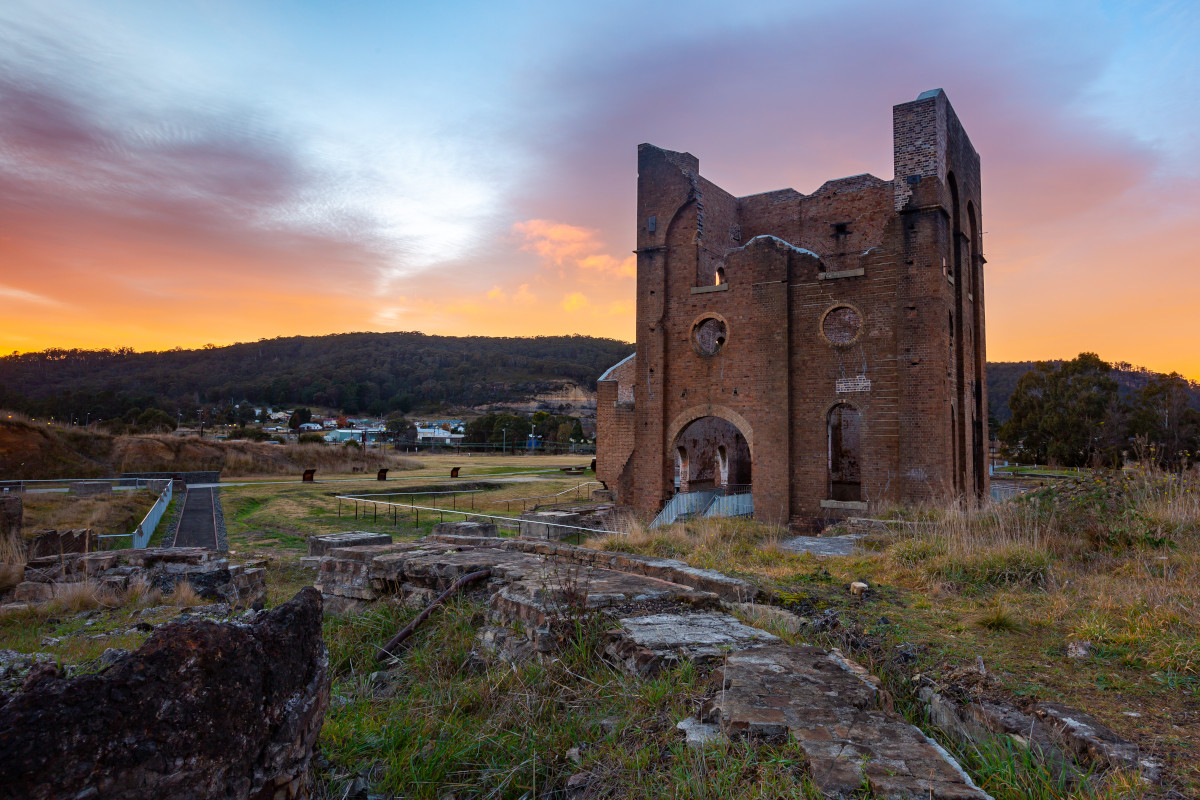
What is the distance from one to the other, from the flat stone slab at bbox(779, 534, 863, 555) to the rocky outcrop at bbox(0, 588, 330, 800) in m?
8.24

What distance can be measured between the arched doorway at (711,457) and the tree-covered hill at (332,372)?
78691mm

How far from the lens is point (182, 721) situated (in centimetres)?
223

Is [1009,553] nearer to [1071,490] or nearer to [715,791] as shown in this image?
[1071,490]

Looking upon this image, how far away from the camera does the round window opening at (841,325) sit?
1656 centimetres

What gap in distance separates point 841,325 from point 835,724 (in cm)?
1540

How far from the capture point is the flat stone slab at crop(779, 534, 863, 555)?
32.3ft

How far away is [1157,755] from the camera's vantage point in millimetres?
Result: 2768

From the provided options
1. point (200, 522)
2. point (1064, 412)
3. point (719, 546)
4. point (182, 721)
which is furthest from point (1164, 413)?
point (182, 721)

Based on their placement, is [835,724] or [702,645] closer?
[835,724]

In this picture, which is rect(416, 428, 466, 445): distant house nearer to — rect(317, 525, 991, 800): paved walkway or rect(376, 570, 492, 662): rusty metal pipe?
rect(317, 525, 991, 800): paved walkway

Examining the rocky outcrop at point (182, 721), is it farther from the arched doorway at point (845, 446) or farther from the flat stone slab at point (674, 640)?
the arched doorway at point (845, 446)

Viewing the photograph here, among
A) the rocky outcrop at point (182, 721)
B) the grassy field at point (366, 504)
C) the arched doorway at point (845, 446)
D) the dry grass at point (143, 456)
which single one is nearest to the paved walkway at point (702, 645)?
the rocky outcrop at point (182, 721)

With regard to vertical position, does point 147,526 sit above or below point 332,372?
below

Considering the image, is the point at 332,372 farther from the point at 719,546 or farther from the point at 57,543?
the point at 719,546
